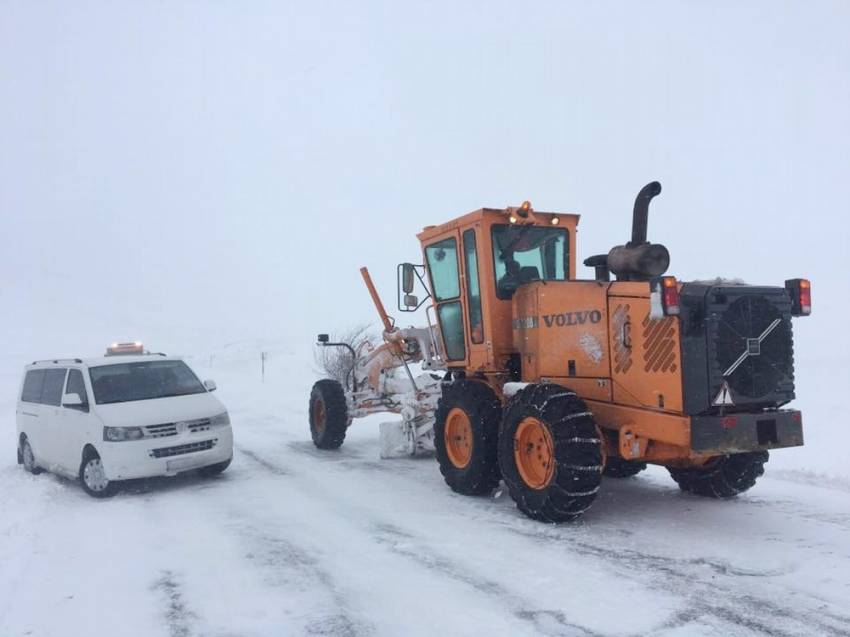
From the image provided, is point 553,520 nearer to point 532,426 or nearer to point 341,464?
point 532,426

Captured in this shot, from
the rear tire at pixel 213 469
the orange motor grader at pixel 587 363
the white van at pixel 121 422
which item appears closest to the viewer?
the orange motor grader at pixel 587 363

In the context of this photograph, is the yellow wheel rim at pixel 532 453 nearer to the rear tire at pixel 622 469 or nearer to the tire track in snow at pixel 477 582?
the tire track in snow at pixel 477 582

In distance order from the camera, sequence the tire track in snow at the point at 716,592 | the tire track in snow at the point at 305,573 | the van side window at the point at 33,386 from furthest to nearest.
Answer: the van side window at the point at 33,386, the tire track in snow at the point at 305,573, the tire track in snow at the point at 716,592

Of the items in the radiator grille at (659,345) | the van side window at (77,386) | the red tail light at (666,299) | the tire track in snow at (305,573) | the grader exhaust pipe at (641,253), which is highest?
the grader exhaust pipe at (641,253)

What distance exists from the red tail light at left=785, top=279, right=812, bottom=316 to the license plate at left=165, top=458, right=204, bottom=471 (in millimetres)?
6590

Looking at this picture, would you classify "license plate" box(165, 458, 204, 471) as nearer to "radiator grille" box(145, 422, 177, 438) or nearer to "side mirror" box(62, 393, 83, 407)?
"radiator grille" box(145, 422, 177, 438)

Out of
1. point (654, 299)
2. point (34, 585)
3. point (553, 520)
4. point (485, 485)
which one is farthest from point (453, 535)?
point (34, 585)

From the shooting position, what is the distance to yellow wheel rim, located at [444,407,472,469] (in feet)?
26.0

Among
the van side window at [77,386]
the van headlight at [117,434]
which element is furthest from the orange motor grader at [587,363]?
the van side window at [77,386]

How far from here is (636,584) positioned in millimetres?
4809

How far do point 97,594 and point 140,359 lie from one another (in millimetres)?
4973

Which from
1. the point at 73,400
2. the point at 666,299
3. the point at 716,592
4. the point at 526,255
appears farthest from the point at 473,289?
the point at 73,400

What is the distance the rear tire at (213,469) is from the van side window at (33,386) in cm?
263

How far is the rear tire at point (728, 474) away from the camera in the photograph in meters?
6.84
